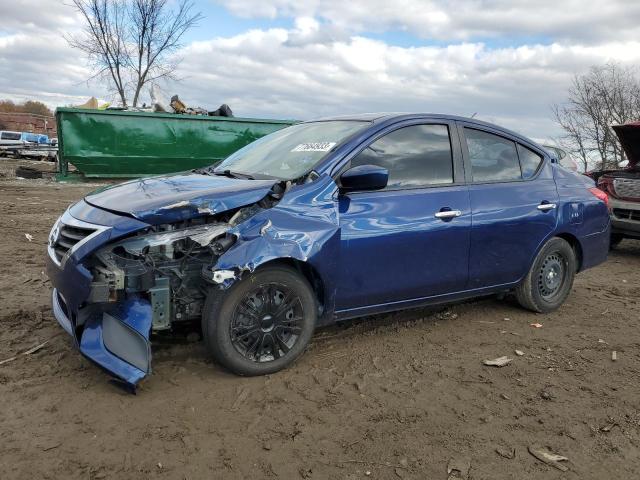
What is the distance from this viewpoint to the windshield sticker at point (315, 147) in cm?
395

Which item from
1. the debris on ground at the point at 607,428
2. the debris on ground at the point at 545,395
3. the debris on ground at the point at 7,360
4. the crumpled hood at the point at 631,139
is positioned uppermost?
the crumpled hood at the point at 631,139

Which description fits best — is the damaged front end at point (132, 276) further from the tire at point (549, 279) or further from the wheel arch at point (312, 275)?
the tire at point (549, 279)

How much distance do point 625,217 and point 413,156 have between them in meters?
5.63

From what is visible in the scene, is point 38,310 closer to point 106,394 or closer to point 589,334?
point 106,394

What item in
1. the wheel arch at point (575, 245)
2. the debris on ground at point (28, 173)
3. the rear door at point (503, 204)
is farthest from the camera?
the debris on ground at point (28, 173)

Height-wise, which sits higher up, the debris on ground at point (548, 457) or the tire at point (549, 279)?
the tire at point (549, 279)

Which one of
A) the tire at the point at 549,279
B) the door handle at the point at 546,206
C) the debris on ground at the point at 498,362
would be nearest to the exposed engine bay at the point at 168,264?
the debris on ground at the point at 498,362

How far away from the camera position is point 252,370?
3498 millimetres

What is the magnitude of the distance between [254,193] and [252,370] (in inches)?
44.2

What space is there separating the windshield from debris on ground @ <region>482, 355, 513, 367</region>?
1890 millimetres

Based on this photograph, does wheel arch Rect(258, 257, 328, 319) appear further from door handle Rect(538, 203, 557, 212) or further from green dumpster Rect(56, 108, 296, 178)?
green dumpster Rect(56, 108, 296, 178)

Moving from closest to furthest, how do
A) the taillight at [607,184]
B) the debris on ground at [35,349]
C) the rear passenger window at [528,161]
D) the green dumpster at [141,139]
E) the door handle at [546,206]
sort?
the debris on ground at [35,349] → the door handle at [546,206] → the rear passenger window at [528,161] → the taillight at [607,184] → the green dumpster at [141,139]

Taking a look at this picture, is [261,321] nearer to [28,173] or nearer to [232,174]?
[232,174]

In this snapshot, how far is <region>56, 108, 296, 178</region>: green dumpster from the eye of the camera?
1339 cm
